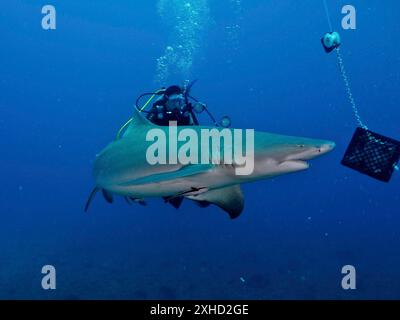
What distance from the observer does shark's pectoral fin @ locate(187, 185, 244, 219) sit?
5405 mm

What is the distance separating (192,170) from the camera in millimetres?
4328

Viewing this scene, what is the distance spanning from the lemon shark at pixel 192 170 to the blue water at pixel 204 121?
25.7 ft

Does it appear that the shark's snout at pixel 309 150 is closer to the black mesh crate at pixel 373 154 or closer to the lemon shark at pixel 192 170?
the lemon shark at pixel 192 170

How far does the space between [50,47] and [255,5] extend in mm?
41850

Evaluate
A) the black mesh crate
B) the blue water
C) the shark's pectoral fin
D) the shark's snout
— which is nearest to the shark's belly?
the shark's pectoral fin

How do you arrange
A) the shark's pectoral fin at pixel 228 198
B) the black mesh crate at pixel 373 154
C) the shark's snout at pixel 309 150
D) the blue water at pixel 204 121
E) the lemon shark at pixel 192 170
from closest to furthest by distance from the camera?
1. the shark's snout at pixel 309 150
2. the lemon shark at pixel 192 170
3. the shark's pectoral fin at pixel 228 198
4. the black mesh crate at pixel 373 154
5. the blue water at pixel 204 121

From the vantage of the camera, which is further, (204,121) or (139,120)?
(204,121)

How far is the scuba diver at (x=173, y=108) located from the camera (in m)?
7.38

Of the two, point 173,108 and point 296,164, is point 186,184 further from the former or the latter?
point 173,108

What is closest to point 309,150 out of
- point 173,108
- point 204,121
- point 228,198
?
point 228,198

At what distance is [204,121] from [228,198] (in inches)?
2341

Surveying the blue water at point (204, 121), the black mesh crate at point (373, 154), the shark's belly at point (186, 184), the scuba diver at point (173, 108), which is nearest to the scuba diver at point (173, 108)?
the scuba diver at point (173, 108)

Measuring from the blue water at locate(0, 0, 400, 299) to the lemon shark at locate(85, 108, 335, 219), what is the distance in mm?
7828

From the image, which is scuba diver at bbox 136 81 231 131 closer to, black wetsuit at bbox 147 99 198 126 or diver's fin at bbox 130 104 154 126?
black wetsuit at bbox 147 99 198 126
